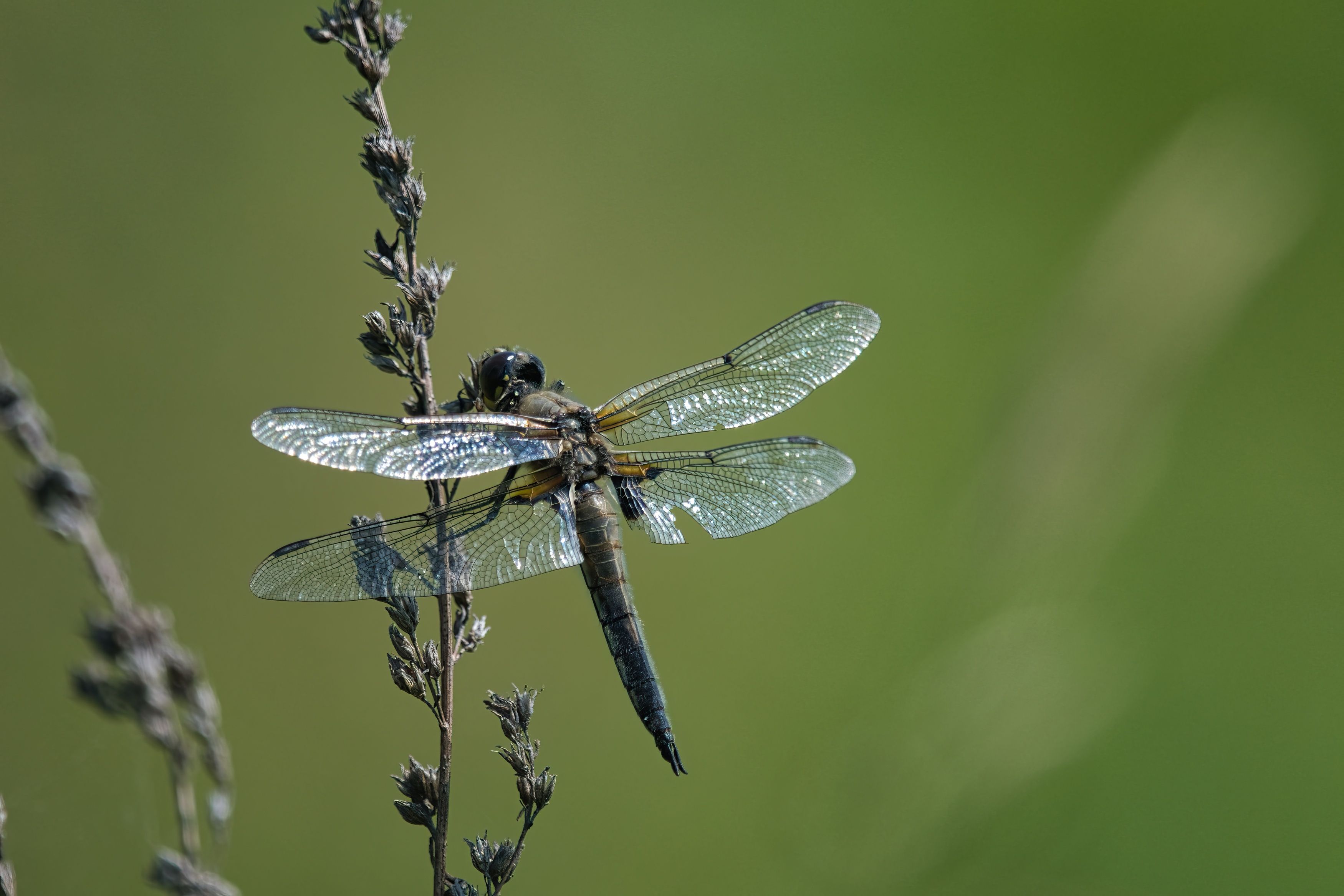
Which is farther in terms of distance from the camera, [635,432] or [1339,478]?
[1339,478]

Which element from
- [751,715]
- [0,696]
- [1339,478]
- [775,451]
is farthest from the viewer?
[1339,478]

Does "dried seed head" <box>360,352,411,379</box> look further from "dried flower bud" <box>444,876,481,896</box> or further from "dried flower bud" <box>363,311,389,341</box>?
"dried flower bud" <box>444,876,481,896</box>

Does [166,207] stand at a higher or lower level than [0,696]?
higher

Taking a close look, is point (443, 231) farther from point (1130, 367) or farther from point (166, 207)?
point (1130, 367)

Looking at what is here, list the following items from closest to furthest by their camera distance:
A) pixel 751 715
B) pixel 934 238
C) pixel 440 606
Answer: pixel 440 606
pixel 751 715
pixel 934 238

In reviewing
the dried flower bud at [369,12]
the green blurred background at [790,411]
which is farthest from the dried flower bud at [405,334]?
the green blurred background at [790,411]

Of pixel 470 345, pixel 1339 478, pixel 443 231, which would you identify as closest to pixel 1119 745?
pixel 1339 478

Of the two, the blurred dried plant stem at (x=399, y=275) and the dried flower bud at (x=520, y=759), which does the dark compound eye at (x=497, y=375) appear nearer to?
the blurred dried plant stem at (x=399, y=275)
